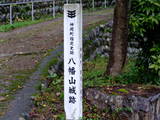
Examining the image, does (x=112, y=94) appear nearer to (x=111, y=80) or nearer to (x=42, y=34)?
(x=111, y=80)

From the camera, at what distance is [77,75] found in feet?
14.2

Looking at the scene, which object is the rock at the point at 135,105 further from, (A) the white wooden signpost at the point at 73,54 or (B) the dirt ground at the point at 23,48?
(B) the dirt ground at the point at 23,48

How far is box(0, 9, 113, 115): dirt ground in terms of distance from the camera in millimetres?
6203

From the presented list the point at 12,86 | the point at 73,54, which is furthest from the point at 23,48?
the point at 73,54

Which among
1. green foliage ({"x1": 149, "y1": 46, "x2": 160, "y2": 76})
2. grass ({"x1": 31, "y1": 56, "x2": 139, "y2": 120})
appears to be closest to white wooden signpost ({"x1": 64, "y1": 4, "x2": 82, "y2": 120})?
grass ({"x1": 31, "y1": 56, "x2": 139, "y2": 120})

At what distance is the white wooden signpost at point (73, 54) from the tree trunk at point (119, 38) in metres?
1.31

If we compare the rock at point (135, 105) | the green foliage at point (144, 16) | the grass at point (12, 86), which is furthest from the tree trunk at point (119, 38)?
the grass at point (12, 86)

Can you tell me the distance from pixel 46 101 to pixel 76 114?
2.77 ft

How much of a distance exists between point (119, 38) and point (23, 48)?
11.3 ft

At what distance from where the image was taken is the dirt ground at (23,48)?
20.4ft

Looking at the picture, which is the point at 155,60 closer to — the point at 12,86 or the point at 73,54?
the point at 73,54

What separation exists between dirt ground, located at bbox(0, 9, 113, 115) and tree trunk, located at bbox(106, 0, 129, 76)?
161cm

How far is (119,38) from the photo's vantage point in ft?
18.2

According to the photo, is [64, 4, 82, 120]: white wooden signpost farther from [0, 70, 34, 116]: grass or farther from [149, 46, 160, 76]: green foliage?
[149, 46, 160, 76]: green foliage
